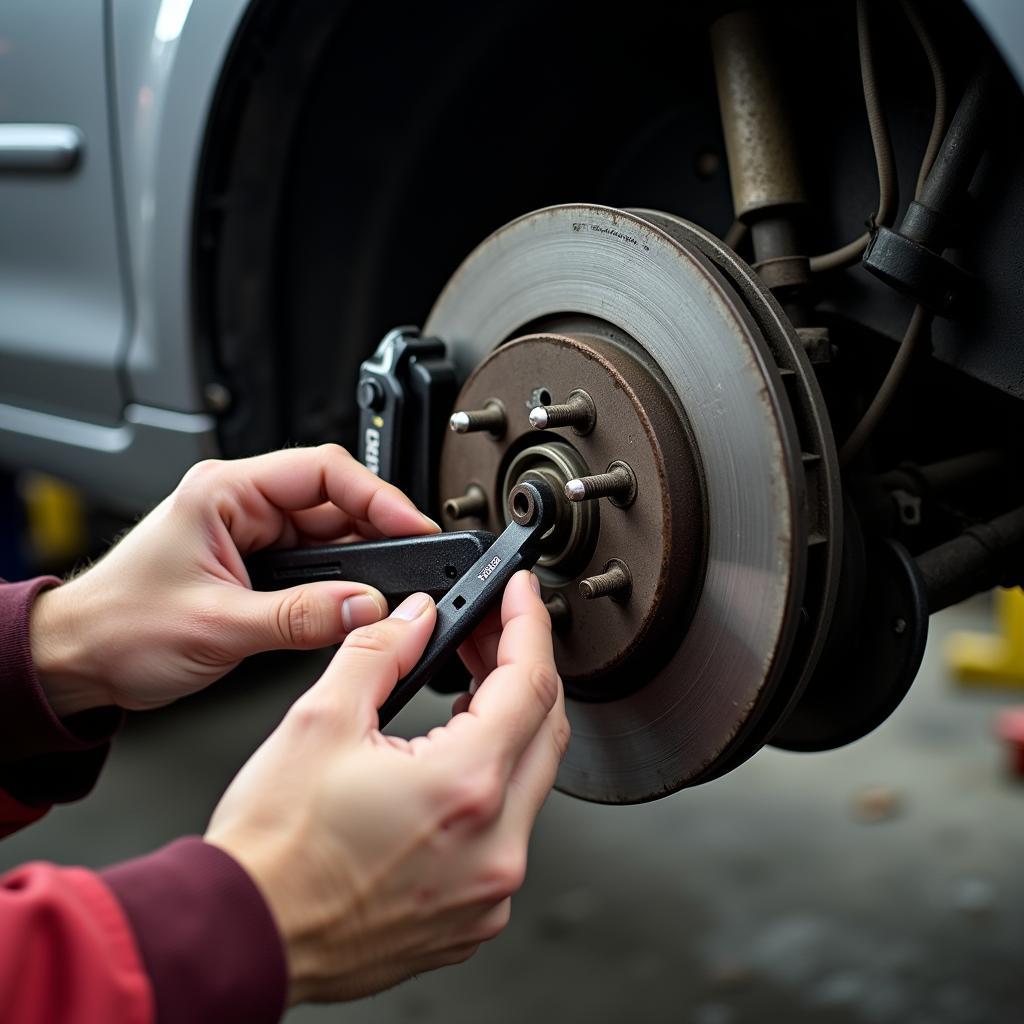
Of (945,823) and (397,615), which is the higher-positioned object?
(397,615)

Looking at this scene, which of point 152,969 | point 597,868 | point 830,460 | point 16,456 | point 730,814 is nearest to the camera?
point 152,969

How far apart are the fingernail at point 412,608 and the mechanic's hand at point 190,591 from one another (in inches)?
3.1

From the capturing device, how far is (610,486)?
25.6 inches

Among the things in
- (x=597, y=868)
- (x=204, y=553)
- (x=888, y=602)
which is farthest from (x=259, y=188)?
(x=597, y=868)

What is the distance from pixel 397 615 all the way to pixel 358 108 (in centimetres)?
54

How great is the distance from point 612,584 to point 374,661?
168 mm

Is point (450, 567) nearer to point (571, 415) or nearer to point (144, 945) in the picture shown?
point (571, 415)

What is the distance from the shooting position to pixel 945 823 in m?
1.61

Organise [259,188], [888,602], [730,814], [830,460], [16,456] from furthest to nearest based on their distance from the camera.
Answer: [730,814] < [16,456] < [259,188] < [888,602] < [830,460]

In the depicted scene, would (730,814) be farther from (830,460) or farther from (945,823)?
(830,460)

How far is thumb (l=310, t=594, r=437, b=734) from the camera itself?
1.74ft

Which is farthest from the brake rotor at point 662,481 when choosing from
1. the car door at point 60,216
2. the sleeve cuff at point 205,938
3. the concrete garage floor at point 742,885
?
the concrete garage floor at point 742,885

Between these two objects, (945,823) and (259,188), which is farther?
(945,823)

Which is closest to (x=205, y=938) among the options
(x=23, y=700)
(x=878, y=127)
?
(x=23, y=700)
